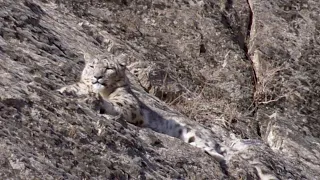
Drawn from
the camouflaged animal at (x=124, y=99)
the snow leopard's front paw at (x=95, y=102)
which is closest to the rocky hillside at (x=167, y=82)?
the snow leopard's front paw at (x=95, y=102)

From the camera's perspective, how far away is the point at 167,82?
12242mm

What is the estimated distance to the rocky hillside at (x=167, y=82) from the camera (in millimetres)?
7969

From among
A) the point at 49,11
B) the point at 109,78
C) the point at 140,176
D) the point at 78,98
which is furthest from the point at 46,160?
the point at 49,11

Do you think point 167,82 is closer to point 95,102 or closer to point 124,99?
point 124,99

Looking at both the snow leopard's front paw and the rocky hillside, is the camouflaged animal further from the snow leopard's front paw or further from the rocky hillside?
the snow leopard's front paw

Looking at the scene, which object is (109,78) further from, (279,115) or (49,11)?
(279,115)

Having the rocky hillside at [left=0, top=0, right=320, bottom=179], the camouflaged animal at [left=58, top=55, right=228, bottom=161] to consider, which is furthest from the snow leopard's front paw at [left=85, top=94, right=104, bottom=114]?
the camouflaged animal at [left=58, top=55, right=228, bottom=161]

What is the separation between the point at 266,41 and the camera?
46.0 feet

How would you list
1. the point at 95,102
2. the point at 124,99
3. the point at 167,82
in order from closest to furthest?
the point at 95,102 < the point at 124,99 < the point at 167,82

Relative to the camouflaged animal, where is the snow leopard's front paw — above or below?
above

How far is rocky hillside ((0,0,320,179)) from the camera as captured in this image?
26.1 ft

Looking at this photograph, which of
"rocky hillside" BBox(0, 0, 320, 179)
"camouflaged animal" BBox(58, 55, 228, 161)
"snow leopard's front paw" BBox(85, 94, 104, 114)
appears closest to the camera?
"rocky hillside" BBox(0, 0, 320, 179)

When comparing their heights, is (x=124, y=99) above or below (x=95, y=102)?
below

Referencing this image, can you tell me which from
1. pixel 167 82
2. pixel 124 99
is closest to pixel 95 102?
pixel 124 99
